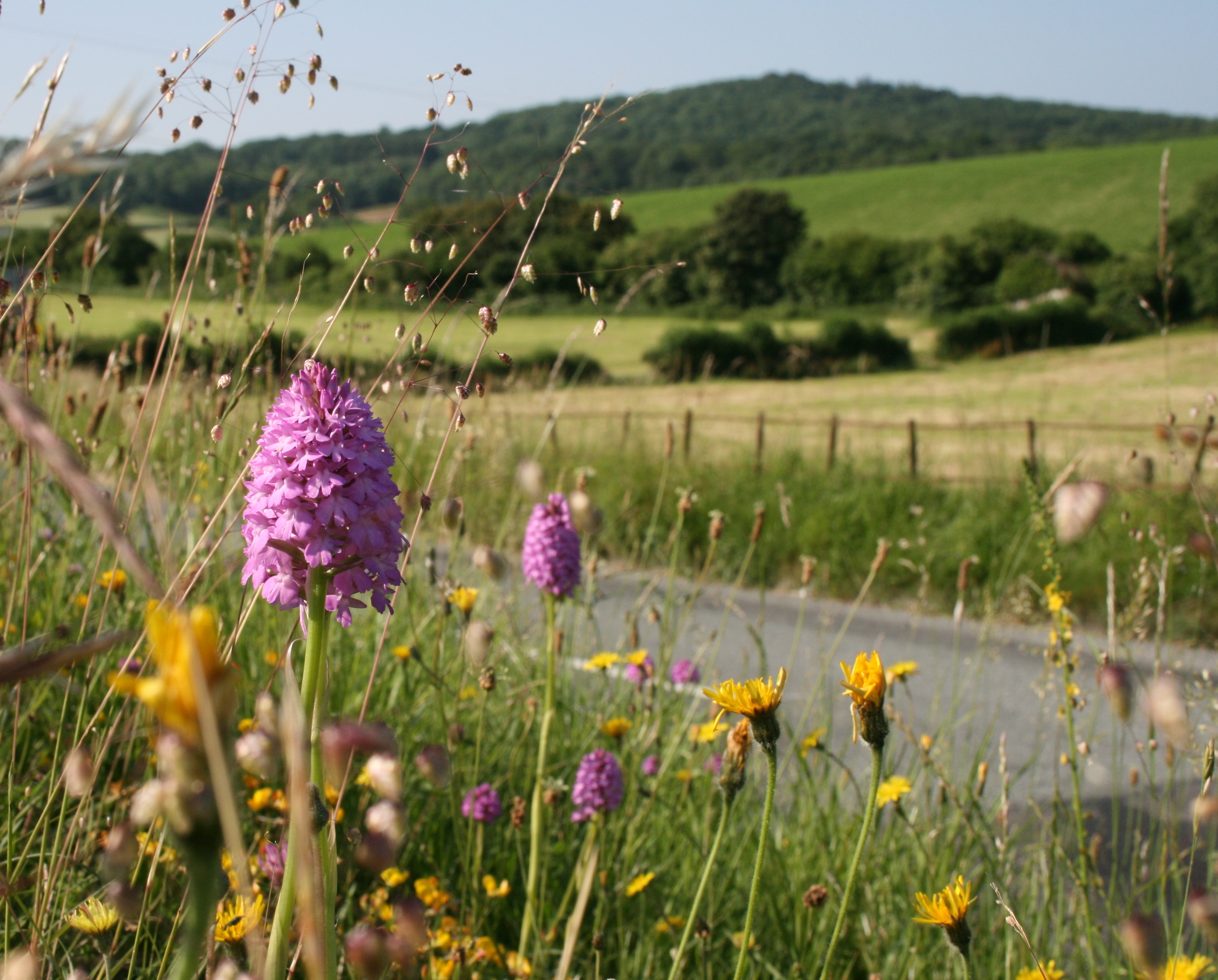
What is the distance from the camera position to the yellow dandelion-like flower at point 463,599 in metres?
2.19

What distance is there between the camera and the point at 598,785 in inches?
78.7

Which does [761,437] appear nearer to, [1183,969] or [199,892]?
[1183,969]

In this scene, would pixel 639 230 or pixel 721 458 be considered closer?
pixel 721 458

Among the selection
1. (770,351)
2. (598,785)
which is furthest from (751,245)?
(598,785)

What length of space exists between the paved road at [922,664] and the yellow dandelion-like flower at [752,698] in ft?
5.21

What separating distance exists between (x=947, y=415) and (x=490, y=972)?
19535 millimetres

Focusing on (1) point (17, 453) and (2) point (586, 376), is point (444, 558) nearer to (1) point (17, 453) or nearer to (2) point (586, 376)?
(1) point (17, 453)

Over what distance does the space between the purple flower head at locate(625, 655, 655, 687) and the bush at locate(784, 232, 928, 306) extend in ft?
139

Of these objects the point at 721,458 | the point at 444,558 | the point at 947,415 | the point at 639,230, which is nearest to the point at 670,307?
the point at 639,230

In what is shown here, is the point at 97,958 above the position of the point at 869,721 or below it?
below

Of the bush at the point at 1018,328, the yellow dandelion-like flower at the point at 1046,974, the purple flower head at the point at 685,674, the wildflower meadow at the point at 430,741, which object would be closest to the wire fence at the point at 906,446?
the purple flower head at the point at 685,674

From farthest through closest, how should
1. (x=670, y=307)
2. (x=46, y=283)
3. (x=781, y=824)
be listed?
1. (x=670, y=307)
2. (x=781, y=824)
3. (x=46, y=283)

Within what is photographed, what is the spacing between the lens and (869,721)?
1014 mm

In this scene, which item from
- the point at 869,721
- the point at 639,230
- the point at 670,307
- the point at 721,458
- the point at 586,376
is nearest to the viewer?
the point at 869,721
